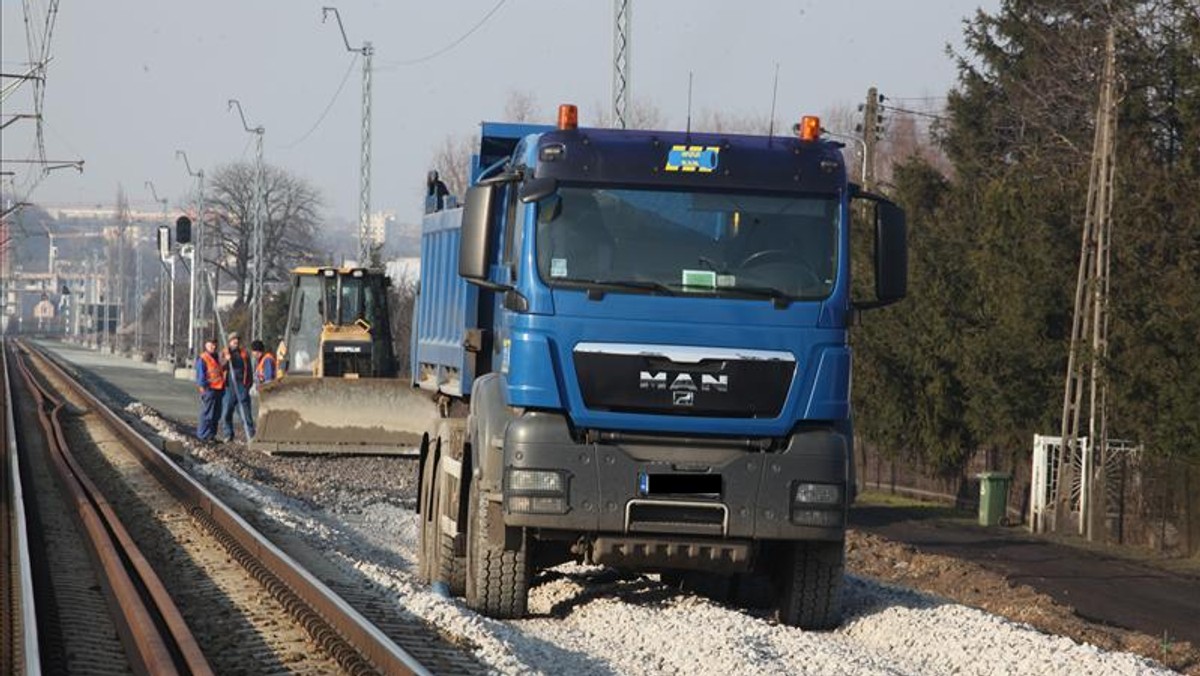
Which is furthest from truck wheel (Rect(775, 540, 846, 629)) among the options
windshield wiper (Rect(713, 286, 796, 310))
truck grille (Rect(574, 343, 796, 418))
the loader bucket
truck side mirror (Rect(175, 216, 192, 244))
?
truck side mirror (Rect(175, 216, 192, 244))

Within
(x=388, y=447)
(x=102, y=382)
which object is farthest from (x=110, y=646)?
(x=102, y=382)

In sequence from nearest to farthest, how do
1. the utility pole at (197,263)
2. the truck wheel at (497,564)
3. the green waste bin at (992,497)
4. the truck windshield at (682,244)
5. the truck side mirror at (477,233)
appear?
1. the truck windshield at (682,244)
2. the truck side mirror at (477,233)
3. the truck wheel at (497,564)
4. the green waste bin at (992,497)
5. the utility pole at (197,263)

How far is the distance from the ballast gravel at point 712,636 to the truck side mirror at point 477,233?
7.21 feet

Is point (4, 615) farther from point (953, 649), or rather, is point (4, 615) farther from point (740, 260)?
point (953, 649)

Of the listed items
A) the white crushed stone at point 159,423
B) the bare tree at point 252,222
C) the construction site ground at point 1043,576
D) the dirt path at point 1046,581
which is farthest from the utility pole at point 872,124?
the bare tree at point 252,222

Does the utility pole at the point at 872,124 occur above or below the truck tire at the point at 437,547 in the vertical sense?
above

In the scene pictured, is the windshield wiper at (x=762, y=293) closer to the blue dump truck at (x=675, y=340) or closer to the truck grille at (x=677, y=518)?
the blue dump truck at (x=675, y=340)

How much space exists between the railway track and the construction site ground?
18.1 ft

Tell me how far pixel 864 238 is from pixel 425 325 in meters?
12.8

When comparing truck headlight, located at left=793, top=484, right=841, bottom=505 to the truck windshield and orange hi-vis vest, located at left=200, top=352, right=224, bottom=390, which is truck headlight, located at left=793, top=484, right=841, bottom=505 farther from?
orange hi-vis vest, located at left=200, top=352, right=224, bottom=390

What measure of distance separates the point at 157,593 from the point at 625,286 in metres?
4.30

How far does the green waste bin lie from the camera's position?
31562 mm

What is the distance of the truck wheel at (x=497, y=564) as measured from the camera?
1272cm

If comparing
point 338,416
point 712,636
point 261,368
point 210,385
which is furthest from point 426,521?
point 261,368
